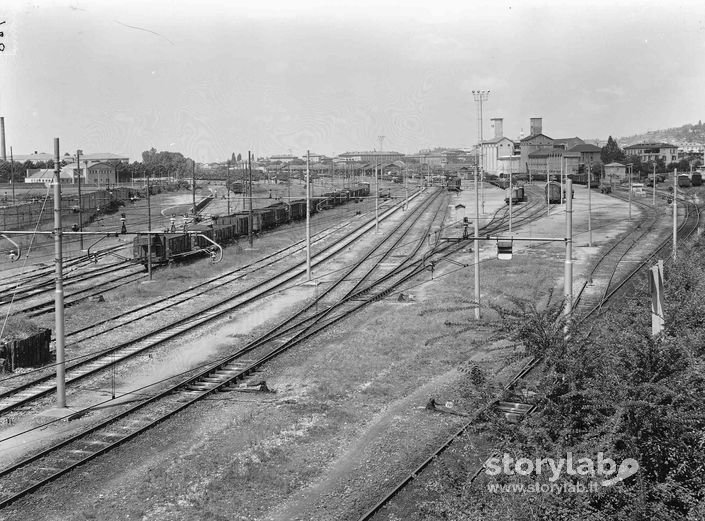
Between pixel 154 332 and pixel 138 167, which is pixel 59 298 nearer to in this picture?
pixel 154 332

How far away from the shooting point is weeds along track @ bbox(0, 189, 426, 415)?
19.5m

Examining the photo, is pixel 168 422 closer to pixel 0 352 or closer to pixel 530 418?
pixel 0 352

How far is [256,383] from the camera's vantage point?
20188 millimetres

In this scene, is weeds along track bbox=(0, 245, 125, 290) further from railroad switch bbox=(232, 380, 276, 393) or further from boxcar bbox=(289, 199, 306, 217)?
boxcar bbox=(289, 199, 306, 217)

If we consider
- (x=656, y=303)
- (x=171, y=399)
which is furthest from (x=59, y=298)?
(x=656, y=303)

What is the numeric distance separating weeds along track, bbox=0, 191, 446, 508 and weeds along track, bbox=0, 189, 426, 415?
2.63 meters

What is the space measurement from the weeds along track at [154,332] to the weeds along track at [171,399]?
2.63 metres

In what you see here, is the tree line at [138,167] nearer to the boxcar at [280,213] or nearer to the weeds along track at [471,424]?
the boxcar at [280,213]

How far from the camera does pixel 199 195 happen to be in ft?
328

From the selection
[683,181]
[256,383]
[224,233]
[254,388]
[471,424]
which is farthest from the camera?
[683,181]

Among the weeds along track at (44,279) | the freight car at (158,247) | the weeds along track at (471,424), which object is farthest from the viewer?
the freight car at (158,247)

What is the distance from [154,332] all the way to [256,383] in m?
7.27

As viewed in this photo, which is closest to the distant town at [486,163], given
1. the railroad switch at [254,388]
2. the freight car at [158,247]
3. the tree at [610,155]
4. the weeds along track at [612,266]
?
the tree at [610,155]

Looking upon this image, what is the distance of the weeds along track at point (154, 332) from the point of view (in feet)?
64.1
